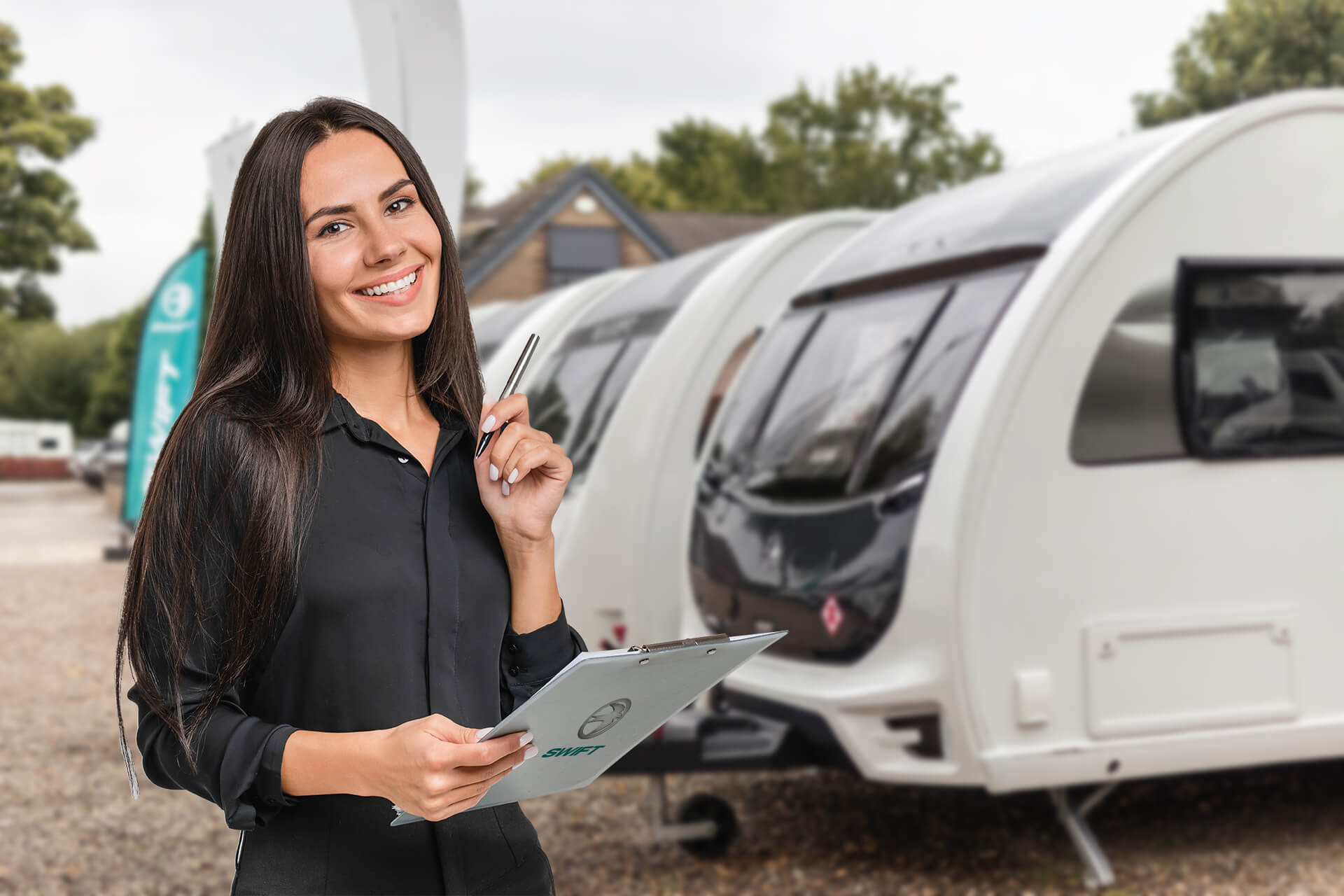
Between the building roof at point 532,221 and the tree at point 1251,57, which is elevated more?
the tree at point 1251,57

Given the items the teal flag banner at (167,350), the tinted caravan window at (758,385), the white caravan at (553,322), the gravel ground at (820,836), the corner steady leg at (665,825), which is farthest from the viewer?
the teal flag banner at (167,350)

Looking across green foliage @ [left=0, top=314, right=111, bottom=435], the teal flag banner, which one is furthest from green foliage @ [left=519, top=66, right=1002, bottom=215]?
green foliage @ [left=0, top=314, right=111, bottom=435]

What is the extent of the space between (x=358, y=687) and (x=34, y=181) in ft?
104

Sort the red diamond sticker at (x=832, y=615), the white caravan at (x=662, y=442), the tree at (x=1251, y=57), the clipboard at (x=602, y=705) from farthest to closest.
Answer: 1. the tree at (x=1251, y=57)
2. the white caravan at (x=662, y=442)
3. the red diamond sticker at (x=832, y=615)
4. the clipboard at (x=602, y=705)

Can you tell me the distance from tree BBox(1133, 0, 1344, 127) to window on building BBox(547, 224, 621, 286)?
35.6ft

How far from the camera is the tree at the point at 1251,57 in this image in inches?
829

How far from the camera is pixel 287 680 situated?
156 centimetres

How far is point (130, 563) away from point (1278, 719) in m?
4.25

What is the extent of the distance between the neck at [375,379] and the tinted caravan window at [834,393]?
11.0ft

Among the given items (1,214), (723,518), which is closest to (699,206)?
(1,214)

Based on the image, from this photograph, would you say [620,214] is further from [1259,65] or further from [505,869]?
[505,869]

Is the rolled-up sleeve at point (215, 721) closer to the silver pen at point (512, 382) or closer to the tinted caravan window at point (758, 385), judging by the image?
the silver pen at point (512, 382)

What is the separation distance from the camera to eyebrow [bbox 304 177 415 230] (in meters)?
1.61

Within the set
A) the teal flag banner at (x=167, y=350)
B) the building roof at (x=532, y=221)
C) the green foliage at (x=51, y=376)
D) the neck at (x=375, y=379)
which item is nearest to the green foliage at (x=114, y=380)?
the green foliage at (x=51, y=376)
